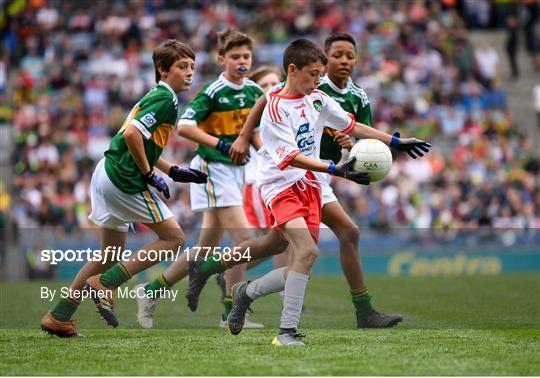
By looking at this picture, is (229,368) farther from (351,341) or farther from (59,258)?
(59,258)

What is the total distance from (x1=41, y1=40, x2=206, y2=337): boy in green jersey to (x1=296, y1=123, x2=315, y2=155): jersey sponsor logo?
0.97 metres

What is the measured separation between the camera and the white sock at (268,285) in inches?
297

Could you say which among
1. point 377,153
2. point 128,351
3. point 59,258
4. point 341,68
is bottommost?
point 59,258

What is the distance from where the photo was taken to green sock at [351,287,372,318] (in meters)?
8.75

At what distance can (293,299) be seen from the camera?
725cm

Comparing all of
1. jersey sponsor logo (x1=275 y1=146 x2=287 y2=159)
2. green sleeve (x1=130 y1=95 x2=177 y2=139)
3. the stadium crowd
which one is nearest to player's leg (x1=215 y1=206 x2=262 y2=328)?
green sleeve (x1=130 y1=95 x2=177 y2=139)

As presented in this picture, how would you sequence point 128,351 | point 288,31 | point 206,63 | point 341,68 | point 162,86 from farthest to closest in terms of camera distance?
point 288,31 → point 206,63 → point 341,68 → point 162,86 → point 128,351

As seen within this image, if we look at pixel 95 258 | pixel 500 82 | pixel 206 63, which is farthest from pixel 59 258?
pixel 500 82

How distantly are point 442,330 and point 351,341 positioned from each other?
1119mm

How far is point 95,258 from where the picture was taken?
8117mm

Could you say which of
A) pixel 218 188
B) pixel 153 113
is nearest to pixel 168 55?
pixel 153 113

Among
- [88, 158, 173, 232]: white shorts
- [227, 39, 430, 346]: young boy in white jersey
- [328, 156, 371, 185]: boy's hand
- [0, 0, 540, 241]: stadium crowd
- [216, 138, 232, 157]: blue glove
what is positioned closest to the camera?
[328, 156, 371, 185]: boy's hand

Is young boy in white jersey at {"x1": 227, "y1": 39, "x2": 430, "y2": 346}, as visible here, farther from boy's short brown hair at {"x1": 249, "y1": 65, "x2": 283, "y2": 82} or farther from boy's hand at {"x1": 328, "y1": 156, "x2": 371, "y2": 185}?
boy's short brown hair at {"x1": 249, "y1": 65, "x2": 283, "y2": 82}

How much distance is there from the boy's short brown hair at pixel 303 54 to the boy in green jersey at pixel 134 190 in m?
1.00
